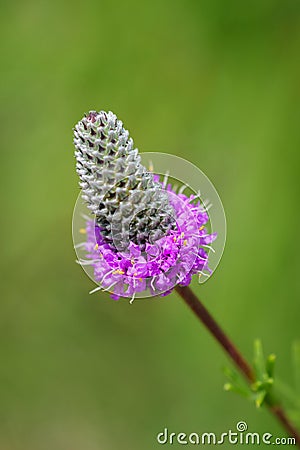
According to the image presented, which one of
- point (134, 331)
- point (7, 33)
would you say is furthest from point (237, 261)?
point (7, 33)

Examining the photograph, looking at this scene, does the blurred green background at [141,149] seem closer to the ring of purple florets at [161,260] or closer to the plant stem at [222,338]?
the plant stem at [222,338]

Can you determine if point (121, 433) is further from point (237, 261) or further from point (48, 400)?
point (237, 261)

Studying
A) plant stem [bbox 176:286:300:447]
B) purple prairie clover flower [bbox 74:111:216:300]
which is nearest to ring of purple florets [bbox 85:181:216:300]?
purple prairie clover flower [bbox 74:111:216:300]

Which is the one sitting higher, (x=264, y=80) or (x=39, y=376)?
(x=264, y=80)

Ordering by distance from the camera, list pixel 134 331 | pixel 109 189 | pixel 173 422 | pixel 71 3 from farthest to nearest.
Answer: pixel 71 3 → pixel 134 331 → pixel 173 422 → pixel 109 189

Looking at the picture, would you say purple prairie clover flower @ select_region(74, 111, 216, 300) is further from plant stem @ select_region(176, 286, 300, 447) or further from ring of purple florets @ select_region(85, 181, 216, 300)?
plant stem @ select_region(176, 286, 300, 447)

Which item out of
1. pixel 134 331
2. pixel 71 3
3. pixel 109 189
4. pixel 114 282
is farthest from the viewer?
pixel 71 3

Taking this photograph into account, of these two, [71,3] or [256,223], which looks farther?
[71,3]

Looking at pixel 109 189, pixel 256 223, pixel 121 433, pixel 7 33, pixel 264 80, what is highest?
pixel 7 33

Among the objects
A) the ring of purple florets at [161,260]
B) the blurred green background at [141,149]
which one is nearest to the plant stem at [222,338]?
the ring of purple florets at [161,260]
